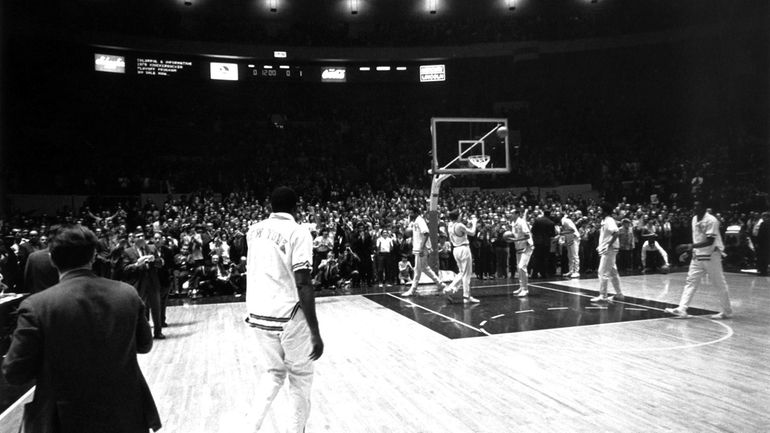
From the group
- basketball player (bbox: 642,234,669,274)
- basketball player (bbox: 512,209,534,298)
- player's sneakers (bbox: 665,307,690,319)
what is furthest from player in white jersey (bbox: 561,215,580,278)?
player's sneakers (bbox: 665,307,690,319)

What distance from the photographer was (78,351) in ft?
7.16

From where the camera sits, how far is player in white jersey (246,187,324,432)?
341 cm

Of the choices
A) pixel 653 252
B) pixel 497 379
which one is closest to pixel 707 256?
pixel 497 379

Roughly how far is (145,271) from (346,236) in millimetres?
7731

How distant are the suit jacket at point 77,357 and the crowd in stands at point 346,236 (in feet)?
31.2

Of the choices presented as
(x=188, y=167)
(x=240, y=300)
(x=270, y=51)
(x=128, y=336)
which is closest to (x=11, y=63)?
(x=188, y=167)

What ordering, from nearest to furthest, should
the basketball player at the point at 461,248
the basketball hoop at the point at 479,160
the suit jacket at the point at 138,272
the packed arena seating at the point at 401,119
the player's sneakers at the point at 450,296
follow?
the suit jacket at the point at 138,272 → the basketball player at the point at 461,248 → the player's sneakers at the point at 450,296 → the basketball hoop at the point at 479,160 → the packed arena seating at the point at 401,119

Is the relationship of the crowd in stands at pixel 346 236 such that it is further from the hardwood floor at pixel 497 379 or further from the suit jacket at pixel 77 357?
the suit jacket at pixel 77 357

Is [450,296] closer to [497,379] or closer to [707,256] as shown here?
[707,256]

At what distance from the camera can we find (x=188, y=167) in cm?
2506

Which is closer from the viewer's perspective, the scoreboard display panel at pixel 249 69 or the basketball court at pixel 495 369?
the basketball court at pixel 495 369

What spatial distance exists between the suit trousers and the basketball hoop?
1116 cm

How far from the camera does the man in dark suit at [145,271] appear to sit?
764cm

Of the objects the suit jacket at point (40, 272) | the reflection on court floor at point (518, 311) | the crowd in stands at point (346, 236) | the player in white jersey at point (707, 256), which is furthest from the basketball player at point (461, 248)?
the suit jacket at point (40, 272)
